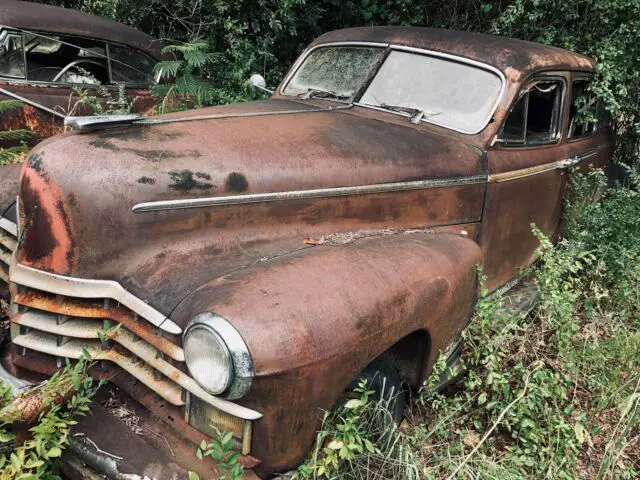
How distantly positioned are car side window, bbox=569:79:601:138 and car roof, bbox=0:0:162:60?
4.35m

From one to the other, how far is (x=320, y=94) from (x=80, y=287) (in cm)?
221

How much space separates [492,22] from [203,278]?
5306 millimetres

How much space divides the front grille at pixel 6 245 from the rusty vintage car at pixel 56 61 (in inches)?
110

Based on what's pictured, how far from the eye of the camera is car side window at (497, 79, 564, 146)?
350cm

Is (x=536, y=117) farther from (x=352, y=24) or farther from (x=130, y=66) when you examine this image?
(x=130, y=66)

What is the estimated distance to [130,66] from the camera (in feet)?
20.3

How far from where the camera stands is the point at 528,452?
2.65 meters

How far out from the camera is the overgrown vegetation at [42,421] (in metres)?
1.93

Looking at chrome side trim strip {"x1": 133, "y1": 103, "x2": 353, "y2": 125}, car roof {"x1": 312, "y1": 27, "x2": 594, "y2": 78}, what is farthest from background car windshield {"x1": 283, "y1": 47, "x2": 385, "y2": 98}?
chrome side trim strip {"x1": 133, "y1": 103, "x2": 353, "y2": 125}

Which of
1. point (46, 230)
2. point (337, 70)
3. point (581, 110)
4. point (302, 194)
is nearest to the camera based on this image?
point (46, 230)

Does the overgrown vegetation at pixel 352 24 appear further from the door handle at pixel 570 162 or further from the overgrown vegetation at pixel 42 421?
the overgrown vegetation at pixel 42 421

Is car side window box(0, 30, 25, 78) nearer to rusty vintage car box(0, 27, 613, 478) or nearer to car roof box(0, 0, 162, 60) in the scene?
car roof box(0, 0, 162, 60)

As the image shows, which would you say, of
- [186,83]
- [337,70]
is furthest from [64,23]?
[337,70]

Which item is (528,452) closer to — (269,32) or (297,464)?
(297,464)
